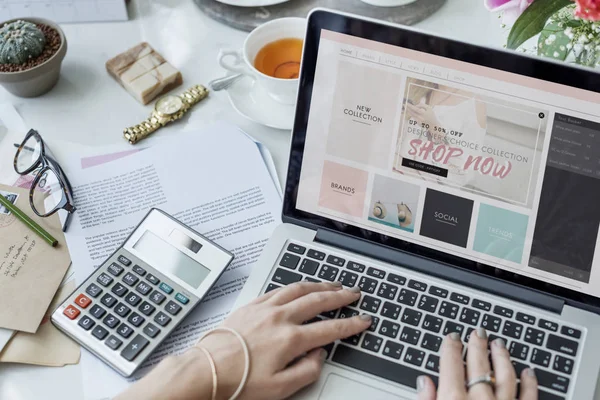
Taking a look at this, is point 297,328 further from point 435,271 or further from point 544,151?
point 544,151

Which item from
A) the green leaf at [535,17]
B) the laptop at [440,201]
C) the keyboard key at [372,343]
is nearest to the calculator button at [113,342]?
the laptop at [440,201]

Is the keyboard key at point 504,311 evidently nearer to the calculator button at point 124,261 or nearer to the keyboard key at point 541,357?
the keyboard key at point 541,357

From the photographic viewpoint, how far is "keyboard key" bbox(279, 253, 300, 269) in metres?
0.69

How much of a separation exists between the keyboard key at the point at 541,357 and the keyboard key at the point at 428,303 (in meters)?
0.10

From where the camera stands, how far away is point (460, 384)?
0.58 m

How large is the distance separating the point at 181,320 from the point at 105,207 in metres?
0.22

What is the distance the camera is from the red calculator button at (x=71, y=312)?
0.67 meters

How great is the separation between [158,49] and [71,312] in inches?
17.6

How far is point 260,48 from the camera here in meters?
0.87

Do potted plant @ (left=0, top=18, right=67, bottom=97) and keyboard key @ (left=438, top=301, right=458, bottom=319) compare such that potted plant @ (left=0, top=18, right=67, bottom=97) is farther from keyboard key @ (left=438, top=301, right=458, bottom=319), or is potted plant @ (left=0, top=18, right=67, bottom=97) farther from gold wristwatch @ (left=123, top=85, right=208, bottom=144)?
keyboard key @ (left=438, top=301, right=458, bottom=319)

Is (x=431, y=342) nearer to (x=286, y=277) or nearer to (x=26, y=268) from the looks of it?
(x=286, y=277)

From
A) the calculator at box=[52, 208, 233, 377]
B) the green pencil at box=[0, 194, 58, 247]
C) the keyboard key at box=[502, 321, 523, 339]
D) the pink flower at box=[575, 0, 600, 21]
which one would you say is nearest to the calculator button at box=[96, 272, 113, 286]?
the calculator at box=[52, 208, 233, 377]

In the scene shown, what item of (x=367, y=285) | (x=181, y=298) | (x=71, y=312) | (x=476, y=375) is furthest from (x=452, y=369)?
(x=71, y=312)

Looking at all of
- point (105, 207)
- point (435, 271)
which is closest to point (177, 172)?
point (105, 207)
